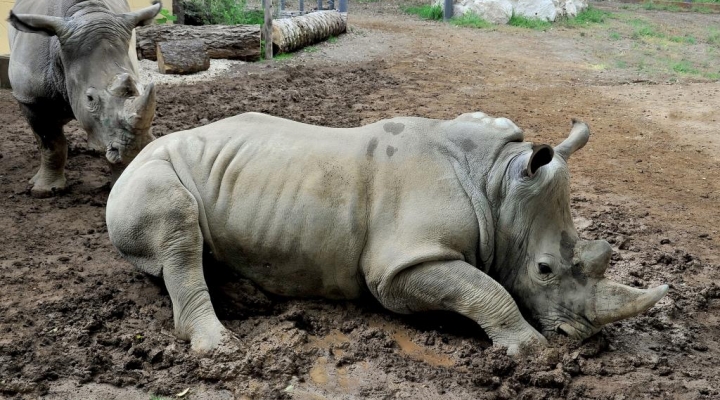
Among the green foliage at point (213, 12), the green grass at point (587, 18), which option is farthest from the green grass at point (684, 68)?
the green foliage at point (213, 12)

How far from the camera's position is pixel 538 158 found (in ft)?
13.2

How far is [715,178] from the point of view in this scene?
7375 mm

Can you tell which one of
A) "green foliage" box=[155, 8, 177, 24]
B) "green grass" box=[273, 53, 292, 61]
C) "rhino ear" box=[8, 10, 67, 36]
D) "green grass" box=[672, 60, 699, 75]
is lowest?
"green grass" box=[273, 53, 292, 61]

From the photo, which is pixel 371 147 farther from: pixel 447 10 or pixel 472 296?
pixel 447 10

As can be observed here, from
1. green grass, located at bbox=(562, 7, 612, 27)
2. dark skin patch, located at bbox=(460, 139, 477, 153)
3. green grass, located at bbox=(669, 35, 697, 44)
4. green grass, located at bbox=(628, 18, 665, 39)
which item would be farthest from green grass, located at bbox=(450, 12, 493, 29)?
dark skin patch, located at bbox=(460, 139, 477, 153)

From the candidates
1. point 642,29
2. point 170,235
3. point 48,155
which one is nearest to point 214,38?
point 48,155

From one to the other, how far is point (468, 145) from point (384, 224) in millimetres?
629

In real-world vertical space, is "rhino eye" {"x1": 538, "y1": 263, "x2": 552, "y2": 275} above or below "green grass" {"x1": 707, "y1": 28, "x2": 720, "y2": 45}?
above

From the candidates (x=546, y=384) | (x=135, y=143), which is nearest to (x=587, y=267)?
(x=546, y=384)

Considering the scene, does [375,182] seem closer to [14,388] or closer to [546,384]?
[546,384]

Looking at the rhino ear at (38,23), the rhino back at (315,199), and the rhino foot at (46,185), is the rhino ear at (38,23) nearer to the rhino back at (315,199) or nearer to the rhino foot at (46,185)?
the rhino foot at (46,185)

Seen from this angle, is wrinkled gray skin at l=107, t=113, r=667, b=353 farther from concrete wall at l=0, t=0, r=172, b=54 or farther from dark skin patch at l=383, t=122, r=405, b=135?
concrete wall at l=0, t=0, r=172, b=54

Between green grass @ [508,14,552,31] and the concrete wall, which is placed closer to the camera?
the concrete wall

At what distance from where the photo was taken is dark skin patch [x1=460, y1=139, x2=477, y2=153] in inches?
170
